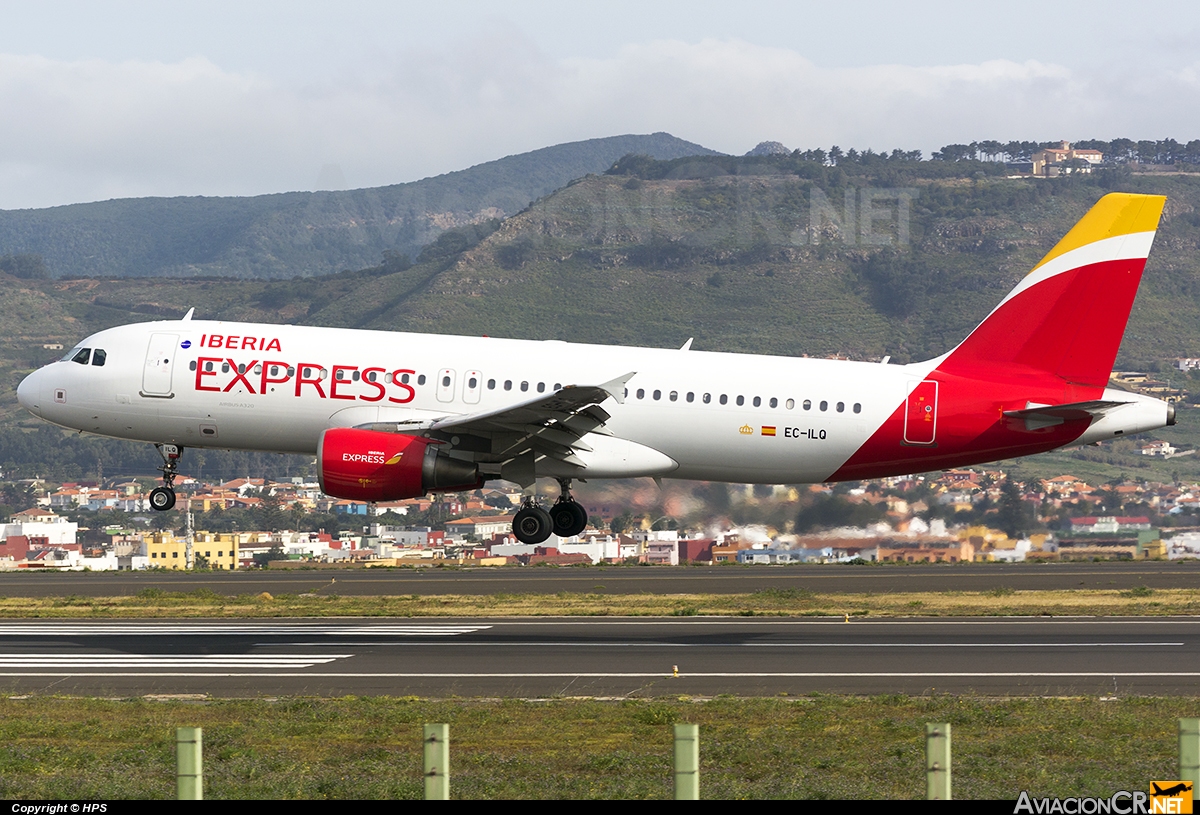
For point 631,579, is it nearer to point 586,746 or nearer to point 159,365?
point 159,365

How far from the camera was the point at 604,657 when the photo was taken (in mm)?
29203

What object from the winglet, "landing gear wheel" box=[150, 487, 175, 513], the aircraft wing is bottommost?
"landing gear wheel" box=[150, 487, 175, 513]

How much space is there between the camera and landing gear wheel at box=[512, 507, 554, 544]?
3500 cm

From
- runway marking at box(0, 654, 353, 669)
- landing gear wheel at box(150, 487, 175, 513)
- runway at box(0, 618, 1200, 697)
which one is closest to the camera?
runway at box(0, 618, 1200, 697)

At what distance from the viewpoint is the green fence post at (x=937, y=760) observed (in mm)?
11773

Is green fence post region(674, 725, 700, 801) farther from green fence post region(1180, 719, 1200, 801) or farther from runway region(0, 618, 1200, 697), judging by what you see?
runway region(0, 618, 1200, 697)

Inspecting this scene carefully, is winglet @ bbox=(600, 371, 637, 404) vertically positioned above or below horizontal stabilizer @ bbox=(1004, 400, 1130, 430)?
above

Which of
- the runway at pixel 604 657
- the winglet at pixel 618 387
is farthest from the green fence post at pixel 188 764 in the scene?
the winglet at pixel 618 387

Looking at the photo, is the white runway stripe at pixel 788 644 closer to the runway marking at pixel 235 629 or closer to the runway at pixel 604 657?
the runway at pixel 604 657

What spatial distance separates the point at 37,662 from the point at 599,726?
1332cm

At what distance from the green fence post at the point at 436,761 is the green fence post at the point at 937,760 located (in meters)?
3.84

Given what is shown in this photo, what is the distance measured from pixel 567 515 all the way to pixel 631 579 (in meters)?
19.5

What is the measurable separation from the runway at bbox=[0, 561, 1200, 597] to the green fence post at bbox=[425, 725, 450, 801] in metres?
36.7

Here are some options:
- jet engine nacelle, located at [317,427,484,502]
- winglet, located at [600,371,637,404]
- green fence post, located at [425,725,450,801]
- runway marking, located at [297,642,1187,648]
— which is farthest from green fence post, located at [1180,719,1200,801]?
jet engine nacelle, located at [317,427,484,502]
